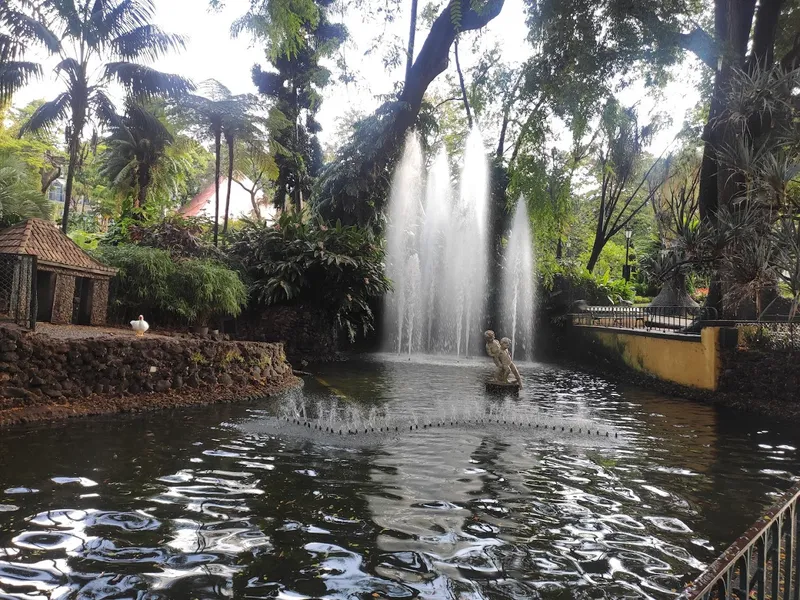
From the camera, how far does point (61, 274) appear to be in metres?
12.3

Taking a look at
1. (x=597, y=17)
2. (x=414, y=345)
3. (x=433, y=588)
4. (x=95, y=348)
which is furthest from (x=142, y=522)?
(x=414, y=345)

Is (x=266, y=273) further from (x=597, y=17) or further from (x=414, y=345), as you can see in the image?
(x=597, y=17)

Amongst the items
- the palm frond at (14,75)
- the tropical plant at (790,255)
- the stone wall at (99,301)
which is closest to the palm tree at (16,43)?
the palm frond at (14,75)

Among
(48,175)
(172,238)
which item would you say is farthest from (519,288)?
(48,175)

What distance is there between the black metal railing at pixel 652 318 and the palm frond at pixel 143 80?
14.9 metres

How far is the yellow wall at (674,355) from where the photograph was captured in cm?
1284

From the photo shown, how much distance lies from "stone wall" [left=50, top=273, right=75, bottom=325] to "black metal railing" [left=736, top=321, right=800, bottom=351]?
14.4 meters

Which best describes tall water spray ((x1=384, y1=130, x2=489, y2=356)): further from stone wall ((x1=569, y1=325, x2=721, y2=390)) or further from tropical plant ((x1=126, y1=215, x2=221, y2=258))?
tropical plant ((x1=126, y1=215, x2=221, y2=258))

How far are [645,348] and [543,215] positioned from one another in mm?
Answer: 4948

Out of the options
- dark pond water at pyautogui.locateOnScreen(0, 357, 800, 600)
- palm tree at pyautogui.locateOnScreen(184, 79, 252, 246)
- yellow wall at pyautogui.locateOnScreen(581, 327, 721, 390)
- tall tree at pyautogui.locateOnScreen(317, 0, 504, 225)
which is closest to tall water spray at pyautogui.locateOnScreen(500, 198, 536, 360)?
tall tree at pyautogui.locateOnScreen(317, 0, 504, 225)

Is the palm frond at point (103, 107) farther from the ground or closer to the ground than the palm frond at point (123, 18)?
closer to the ground

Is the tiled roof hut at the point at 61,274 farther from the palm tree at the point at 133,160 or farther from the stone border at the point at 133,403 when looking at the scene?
the palm tree at the point at 133,160

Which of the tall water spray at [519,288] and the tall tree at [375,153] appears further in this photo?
the tall water spray at [519,288]

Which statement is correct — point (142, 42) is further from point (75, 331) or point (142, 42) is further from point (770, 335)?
point (770, 335)
